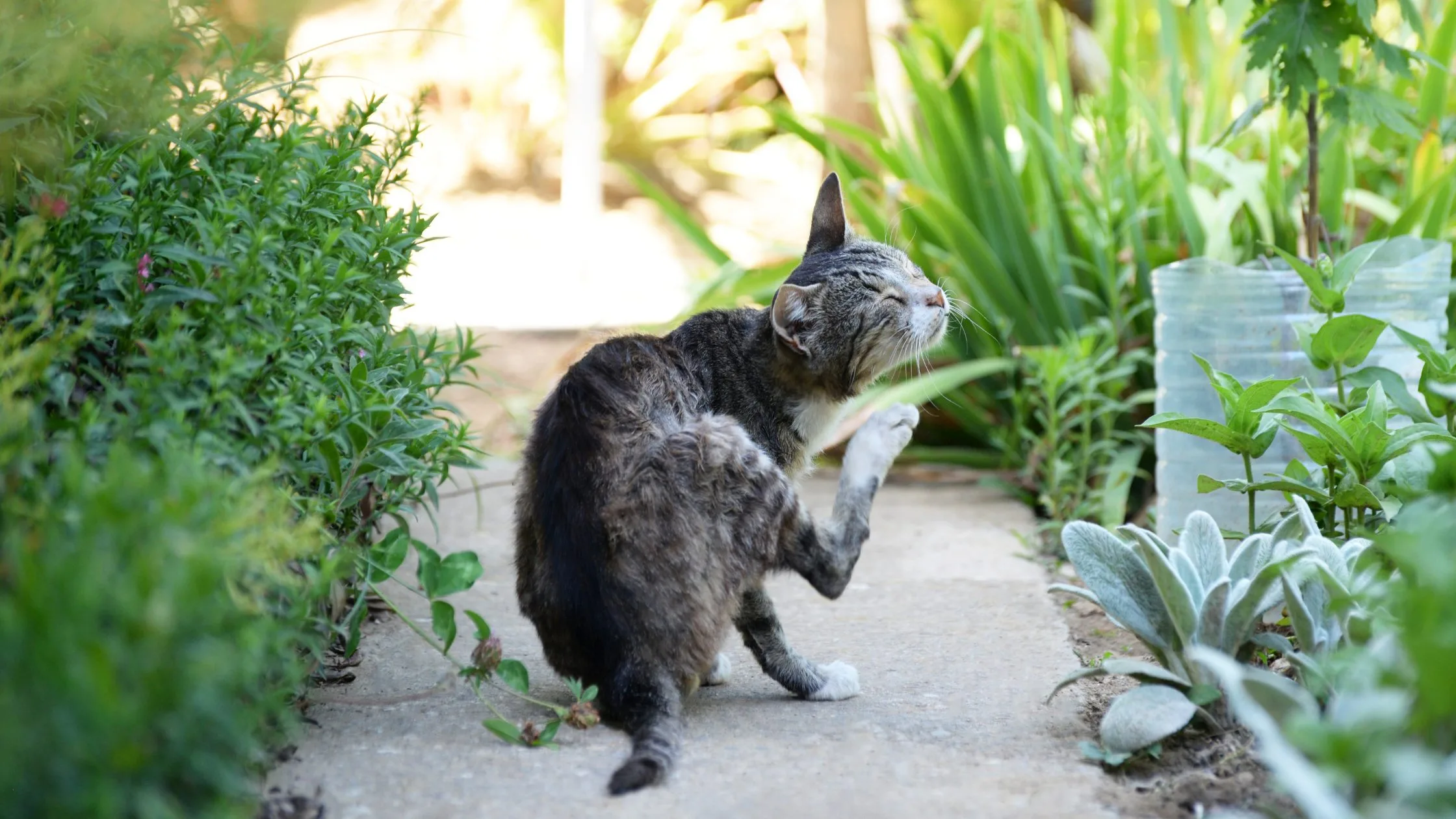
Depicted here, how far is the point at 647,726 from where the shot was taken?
205 centimetres

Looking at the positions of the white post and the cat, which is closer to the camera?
the cat

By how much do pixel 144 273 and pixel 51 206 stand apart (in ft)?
0.61

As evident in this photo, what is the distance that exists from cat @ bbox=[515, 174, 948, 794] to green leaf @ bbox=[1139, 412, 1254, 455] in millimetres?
553

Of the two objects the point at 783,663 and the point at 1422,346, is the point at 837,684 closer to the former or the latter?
the point at 783,663

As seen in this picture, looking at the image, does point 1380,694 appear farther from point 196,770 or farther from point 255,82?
point 255,82

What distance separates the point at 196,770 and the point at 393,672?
4.09ft

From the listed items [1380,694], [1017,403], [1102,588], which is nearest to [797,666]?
[1102,588]

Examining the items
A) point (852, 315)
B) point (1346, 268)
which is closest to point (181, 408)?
point (852, 315)

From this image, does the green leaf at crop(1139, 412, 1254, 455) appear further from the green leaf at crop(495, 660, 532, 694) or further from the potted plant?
the green leaf at crop(495, 660, 532, 694)

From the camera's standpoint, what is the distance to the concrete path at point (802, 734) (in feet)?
6.17

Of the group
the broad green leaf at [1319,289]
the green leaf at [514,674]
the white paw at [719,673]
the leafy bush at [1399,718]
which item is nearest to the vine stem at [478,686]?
the green leaf at [514,674]

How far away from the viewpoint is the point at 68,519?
1.43 meters

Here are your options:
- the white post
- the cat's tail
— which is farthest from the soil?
the white post

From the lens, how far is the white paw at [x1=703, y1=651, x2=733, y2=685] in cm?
256
